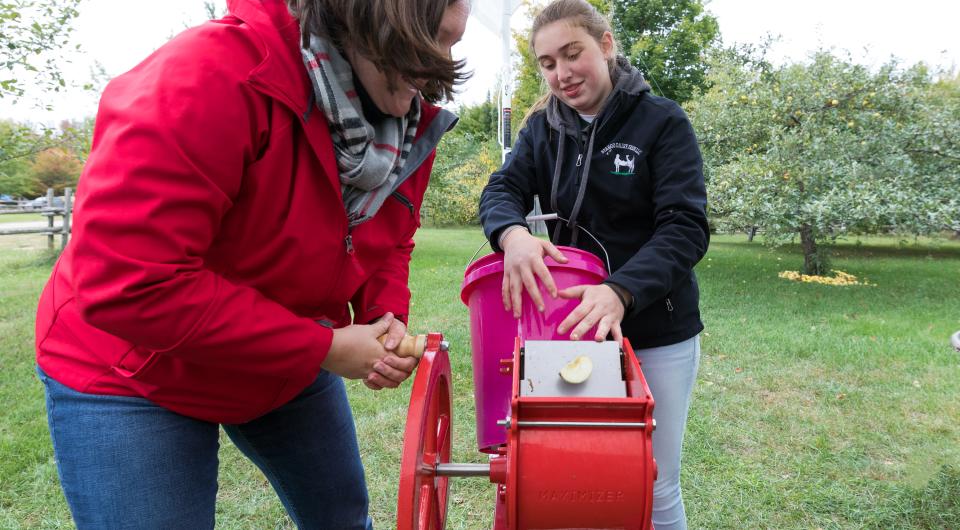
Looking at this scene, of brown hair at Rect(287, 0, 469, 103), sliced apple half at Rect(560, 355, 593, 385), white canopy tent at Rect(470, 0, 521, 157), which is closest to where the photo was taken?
brown hair at Rect(287, 0, 469, 103)

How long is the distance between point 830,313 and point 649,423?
6.68m

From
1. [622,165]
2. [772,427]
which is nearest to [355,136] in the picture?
[622,165]

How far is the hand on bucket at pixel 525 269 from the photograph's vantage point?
1.57 meters

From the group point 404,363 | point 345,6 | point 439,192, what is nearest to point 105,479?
point 404,363

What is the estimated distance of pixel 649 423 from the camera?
1.13 metres

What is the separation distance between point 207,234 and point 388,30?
1.54 ft

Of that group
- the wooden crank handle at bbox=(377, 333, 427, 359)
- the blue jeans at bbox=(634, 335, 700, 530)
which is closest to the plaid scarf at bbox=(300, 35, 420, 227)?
the wooden crank handle at bbox=(377, 333, 427, 359)

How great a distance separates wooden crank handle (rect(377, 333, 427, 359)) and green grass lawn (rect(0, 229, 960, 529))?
1.68 metres

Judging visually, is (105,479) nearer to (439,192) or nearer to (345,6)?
(345,6)

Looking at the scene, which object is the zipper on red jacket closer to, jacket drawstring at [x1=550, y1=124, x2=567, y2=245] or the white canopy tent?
jacket drawstring at [x1=550, y1=124, x2=567, y2=245]

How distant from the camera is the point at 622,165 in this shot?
1824 mm

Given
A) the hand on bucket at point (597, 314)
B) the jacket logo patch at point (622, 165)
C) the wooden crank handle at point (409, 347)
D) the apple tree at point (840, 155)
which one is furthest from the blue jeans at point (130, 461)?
the apple tree at point (840, 155)

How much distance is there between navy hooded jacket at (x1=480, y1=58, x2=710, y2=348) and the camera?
67.4 inches

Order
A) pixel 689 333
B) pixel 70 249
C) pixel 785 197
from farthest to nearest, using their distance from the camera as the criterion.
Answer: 1. pixel 785 197
2. pixel 689 333
3. pixel 70 249
